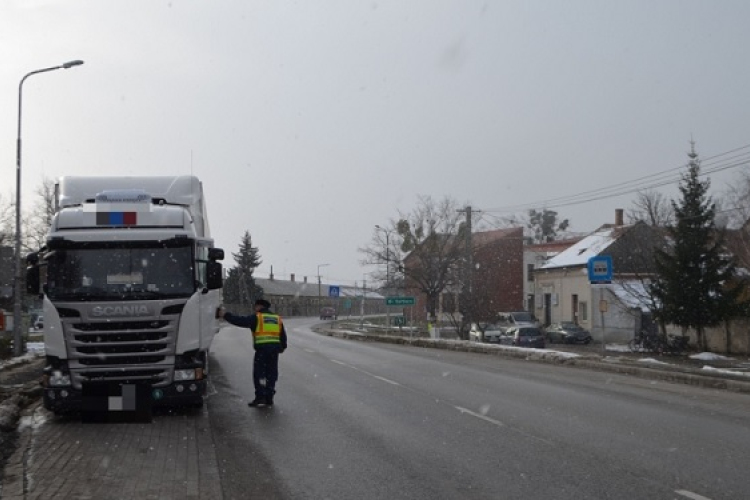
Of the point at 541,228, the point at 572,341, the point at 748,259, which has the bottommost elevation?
the point at 572,341

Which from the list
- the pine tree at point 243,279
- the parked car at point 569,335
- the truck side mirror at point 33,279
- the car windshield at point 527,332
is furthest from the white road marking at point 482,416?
the pine tree at point 243,279

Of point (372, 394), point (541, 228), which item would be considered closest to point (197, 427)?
point (372, 394)

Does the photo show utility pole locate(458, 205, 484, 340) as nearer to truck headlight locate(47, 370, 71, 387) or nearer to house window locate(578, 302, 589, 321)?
house window locate(578, 302, 589, 321)

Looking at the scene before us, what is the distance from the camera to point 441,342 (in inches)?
1439

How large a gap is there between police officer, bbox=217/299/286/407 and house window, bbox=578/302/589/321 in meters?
45.0

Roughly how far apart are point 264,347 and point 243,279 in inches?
3473

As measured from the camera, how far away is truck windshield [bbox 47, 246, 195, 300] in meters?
11.8

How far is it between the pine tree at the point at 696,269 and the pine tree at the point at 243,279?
60.0m

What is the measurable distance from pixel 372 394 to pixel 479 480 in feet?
25.4

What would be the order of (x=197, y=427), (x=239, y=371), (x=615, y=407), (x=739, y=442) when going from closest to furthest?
(x=739, y=442) → (x=197, y=427) → (x=615, y=407) → (x=239, y=371)

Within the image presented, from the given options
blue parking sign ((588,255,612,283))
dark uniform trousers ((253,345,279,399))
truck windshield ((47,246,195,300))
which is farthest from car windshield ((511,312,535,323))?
truck windshield ((47,246,195,300))

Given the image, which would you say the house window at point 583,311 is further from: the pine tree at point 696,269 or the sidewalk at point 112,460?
the sidewalk at point 112,460

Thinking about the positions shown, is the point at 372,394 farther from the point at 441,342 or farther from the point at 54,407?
the point at 441,342

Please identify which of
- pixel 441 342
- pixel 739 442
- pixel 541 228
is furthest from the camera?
pixel 541 228
